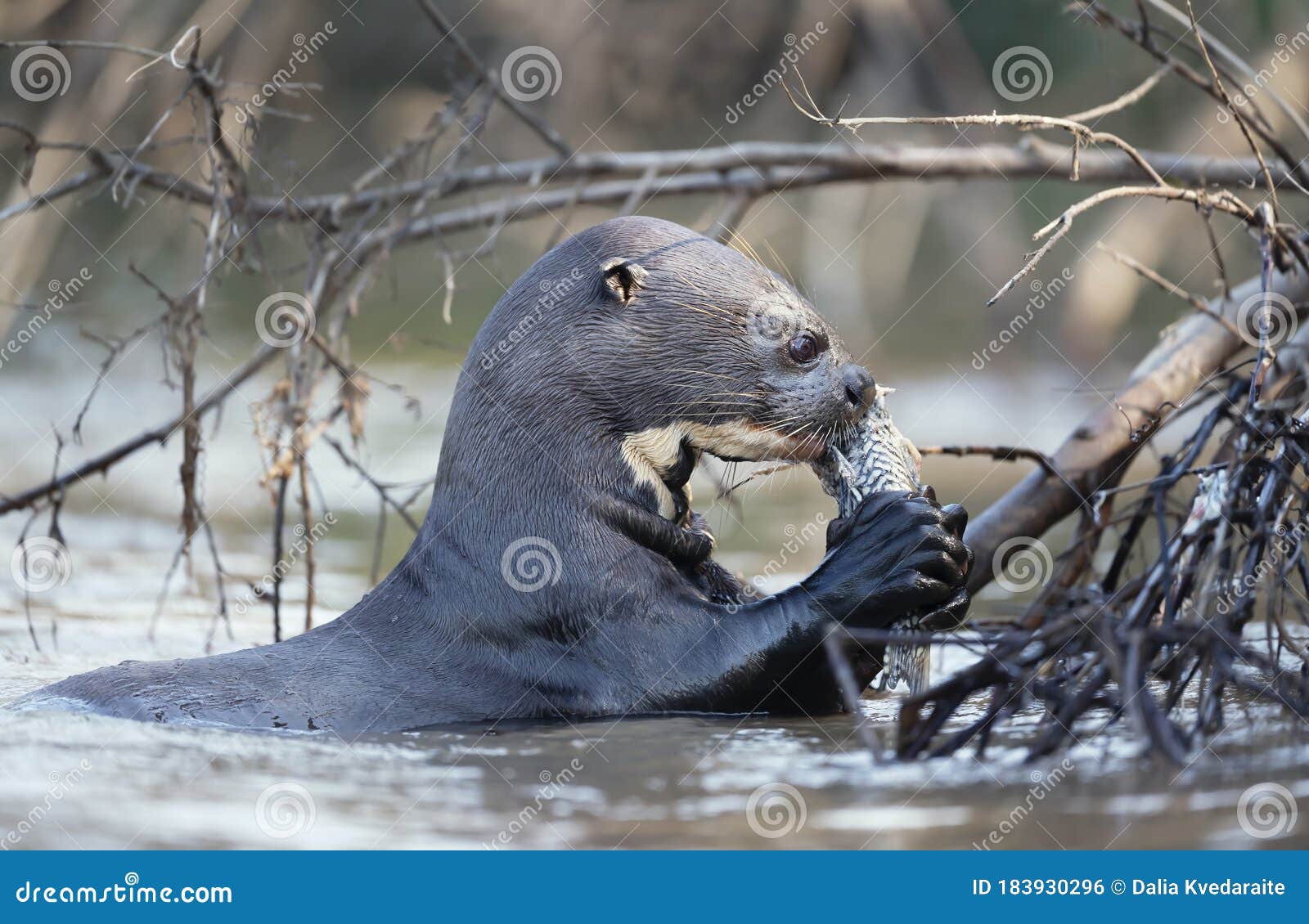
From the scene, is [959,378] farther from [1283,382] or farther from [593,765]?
[593,765]

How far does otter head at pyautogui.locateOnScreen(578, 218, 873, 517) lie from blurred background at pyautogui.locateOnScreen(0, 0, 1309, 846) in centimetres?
46

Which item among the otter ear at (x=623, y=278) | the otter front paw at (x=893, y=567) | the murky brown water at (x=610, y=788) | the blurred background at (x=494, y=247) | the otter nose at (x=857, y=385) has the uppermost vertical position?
the blurred background at (x=494, y=247)

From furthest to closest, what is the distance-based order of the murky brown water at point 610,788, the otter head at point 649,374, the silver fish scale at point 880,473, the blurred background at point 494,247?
the blurred background at point 494,247
the otter head at point 649,374
the silver fish scale at point 880,473
the murky brown water at point 610,788

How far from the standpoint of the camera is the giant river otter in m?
3.33

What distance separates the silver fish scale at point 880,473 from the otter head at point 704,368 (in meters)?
0.05

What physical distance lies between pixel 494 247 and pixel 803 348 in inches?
64.9

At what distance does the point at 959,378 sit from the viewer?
915 cm

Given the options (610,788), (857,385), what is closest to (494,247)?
(857,385)

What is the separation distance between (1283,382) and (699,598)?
4.94ft

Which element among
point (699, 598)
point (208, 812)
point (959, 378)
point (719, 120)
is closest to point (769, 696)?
point (699, 598)

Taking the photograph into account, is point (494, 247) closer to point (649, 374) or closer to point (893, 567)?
point (649, 374)

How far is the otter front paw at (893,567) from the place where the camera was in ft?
10.6

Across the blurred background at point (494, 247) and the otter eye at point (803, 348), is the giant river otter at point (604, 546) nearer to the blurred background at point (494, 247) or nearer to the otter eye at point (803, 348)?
the otter eye at point (803, 348)

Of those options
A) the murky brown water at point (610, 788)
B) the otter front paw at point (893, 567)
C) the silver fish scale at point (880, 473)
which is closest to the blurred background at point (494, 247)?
the murky brown water at point (610, 788)
